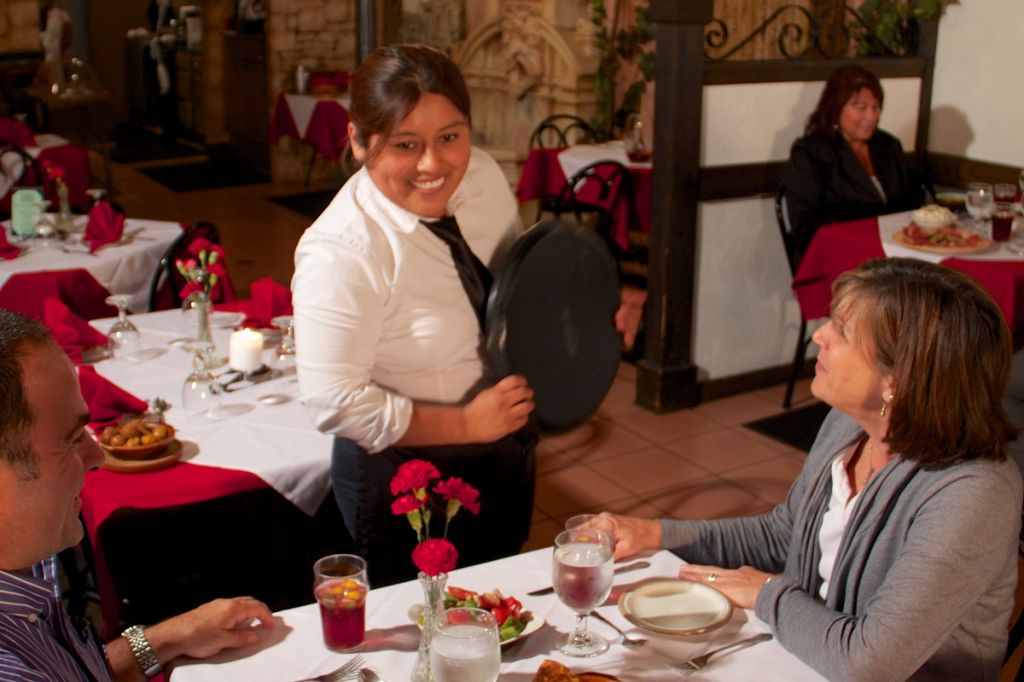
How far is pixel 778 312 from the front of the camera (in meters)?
5.40

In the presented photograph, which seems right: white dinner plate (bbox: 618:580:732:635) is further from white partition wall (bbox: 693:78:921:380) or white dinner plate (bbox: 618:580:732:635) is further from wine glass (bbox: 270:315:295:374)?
white partition wall (bbox: 693:78:921:380)

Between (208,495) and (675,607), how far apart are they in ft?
3.66

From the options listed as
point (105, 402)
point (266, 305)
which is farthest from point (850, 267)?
point (105, 402)

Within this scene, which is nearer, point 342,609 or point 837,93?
point 342,609

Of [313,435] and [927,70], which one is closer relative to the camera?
[313,435]

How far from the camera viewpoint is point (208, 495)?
245 cm

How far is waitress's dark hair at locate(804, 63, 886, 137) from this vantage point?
4875 mm

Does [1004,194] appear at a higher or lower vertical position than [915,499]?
higher

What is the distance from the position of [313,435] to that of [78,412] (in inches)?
54.7

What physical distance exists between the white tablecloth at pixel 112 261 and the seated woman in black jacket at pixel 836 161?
2.62 meters

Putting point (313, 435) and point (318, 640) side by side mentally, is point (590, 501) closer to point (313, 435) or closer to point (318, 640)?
point (313, 435)

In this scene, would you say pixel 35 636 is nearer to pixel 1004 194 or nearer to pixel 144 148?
pixel 1004 194

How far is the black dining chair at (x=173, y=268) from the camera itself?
412cm

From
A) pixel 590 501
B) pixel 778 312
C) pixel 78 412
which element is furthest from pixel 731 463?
pixel 78 412
